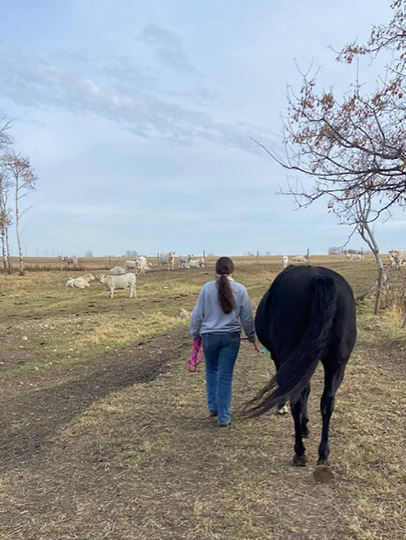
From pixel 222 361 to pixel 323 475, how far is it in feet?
4.98

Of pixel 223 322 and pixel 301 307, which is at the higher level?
pixel 301 307

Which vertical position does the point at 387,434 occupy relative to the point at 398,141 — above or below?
below

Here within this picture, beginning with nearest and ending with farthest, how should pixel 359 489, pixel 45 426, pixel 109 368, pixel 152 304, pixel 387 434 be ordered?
pixel 359 489 → pixel 387 434 → pixel 45 426 → pixel 109 368 → pixel 152 304

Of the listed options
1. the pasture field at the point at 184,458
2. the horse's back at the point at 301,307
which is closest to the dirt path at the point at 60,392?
the pasture field at the point at 184,458

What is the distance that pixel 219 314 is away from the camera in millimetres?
4566

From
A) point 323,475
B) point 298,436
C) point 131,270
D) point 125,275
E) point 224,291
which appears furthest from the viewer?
point 131,270

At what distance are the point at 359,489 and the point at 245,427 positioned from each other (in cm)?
151

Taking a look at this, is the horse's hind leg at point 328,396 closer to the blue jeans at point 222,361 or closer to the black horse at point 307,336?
the black horse at point 307,336

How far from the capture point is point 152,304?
18312mm

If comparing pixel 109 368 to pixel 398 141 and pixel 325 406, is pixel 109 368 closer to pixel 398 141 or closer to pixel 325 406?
pixel 325 406

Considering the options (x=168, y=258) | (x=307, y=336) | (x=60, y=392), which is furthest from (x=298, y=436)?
(x=168, y=258)

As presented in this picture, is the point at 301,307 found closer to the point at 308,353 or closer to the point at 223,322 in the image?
the point at 308,353

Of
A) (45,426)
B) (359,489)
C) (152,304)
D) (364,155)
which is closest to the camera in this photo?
(359,489)

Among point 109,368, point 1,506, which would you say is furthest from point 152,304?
point 1,506
